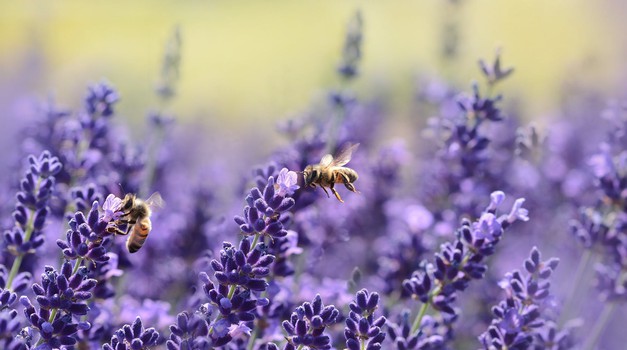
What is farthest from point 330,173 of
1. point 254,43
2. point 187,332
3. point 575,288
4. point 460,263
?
point 254,43

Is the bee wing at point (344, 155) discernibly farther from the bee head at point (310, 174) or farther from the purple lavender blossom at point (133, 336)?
the purple lavender blossom at point (133, 336)

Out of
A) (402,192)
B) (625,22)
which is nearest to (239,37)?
(625,22)

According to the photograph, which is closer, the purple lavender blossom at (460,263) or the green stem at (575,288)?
the purple lavender blossom at (460,263)

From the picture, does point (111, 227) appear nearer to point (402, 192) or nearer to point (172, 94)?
point (172, 94)

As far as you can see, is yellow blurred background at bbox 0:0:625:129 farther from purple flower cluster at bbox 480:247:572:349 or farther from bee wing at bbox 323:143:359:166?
purple flower cluster at bbox 480:247:572:349

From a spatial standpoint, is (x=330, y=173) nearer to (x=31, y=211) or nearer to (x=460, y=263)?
(x=460, y=263)

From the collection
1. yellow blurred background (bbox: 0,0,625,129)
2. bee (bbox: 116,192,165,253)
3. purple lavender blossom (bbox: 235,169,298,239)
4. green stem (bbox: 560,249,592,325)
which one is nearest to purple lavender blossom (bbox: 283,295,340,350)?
purple lavender blossom (bbox: 235,169,298,239)

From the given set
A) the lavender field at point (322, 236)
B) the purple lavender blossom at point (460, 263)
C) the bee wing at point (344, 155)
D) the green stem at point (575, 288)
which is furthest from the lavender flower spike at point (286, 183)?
the green stem at point (575, 288)
